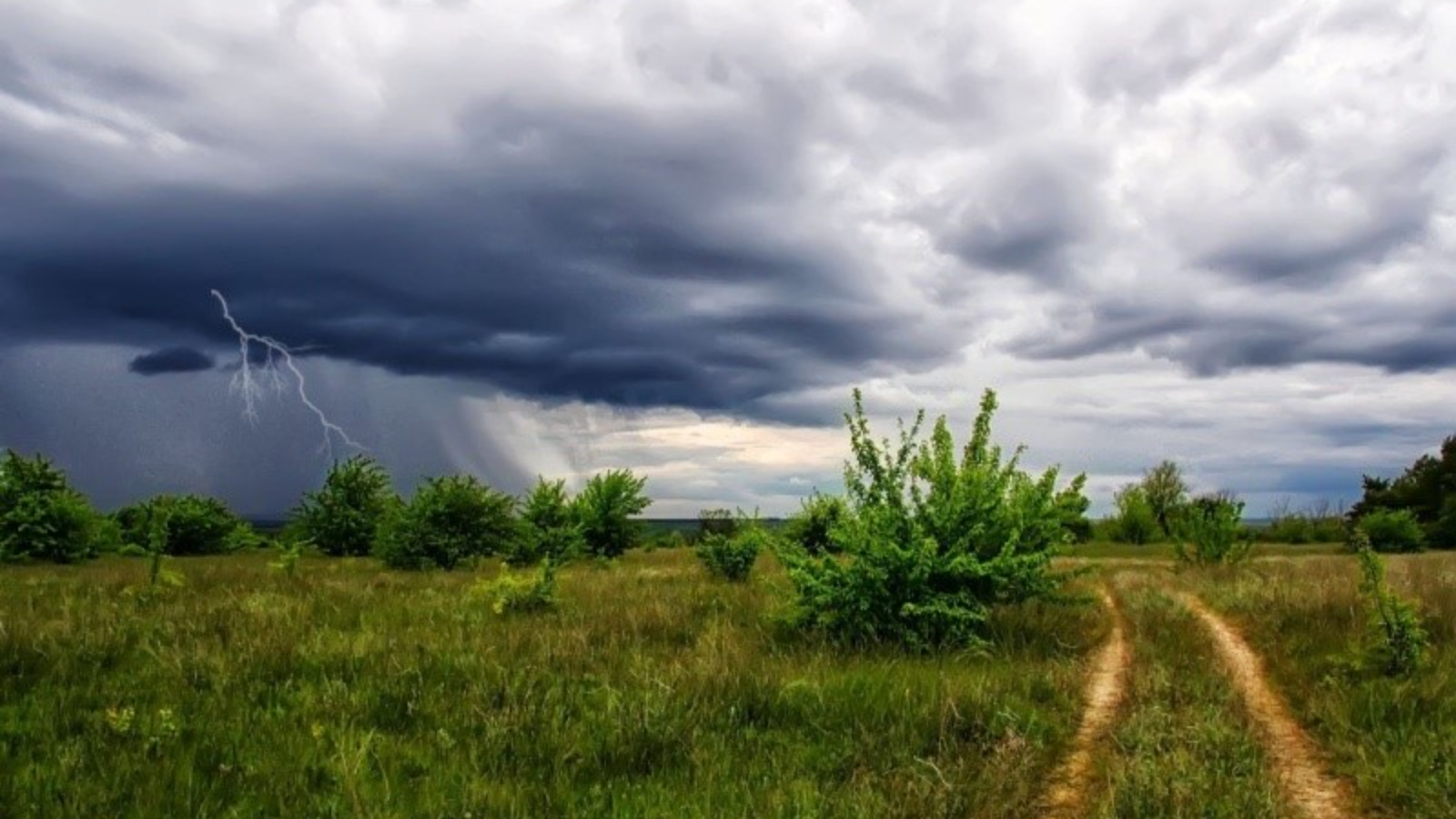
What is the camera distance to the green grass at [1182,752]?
586 cm

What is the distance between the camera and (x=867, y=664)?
950 cm

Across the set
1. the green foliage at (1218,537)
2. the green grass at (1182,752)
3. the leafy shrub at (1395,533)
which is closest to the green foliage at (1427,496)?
the leafy shrub at (1395,533)

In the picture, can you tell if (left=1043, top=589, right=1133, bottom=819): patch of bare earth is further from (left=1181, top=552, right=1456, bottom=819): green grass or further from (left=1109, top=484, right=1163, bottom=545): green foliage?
(left=1109, top=484, right=1163, bottom=545): green foliage

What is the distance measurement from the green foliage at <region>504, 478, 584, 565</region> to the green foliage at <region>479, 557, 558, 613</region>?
463 inches

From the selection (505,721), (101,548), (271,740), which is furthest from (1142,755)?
(101,548)

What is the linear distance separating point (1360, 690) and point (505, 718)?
7609 mm

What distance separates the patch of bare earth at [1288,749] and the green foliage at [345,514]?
26893 millimetres

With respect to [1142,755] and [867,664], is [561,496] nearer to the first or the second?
[867,664]

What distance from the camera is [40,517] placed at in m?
28.4

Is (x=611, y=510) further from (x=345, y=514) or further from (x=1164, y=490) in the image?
(x=1164, y=490)

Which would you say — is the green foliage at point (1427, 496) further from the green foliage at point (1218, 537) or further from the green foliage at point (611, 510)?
the green foliage at point (611, 510)

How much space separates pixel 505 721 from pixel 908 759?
2.87 meters

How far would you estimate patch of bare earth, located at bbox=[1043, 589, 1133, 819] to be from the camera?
20.5 ft

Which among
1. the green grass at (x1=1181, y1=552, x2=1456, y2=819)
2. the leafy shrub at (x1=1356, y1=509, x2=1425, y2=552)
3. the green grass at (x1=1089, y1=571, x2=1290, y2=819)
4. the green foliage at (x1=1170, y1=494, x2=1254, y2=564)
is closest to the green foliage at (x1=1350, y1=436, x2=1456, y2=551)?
the leafy shrub at (x1=1356, y1=509, x2=1425, y2=552)
